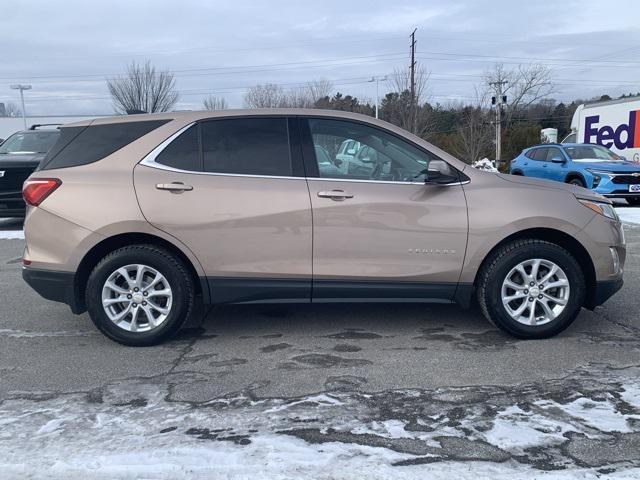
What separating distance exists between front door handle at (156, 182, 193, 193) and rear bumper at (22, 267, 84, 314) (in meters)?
0.96

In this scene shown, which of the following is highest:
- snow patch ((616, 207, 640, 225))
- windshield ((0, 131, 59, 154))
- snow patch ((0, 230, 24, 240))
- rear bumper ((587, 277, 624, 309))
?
windshield ((0, 131, 59, 154))

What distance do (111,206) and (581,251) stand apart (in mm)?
3694

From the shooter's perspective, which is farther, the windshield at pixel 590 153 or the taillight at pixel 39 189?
the windshield at pixel 590 153

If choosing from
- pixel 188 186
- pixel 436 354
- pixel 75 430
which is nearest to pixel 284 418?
pixel 75 430

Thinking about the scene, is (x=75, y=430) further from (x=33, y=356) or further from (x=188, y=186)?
(x=188, y=186)

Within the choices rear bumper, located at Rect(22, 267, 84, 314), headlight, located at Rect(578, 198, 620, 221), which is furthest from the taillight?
headlight, located at Rect(578, 198, 620, 221)

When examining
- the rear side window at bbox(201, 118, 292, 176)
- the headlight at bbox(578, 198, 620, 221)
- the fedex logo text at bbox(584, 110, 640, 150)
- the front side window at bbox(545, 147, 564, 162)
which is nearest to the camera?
the rear side window at bbox(201, 118, 292, 176)

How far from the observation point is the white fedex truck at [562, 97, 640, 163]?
17828mm

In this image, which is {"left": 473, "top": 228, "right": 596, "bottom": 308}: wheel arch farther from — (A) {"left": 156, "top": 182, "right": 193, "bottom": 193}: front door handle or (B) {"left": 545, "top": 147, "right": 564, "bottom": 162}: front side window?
(B) {"left": 545, "top": 147, "right": 564, "bottom": 162}: front side window

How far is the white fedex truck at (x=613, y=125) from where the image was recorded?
17828 millimetres

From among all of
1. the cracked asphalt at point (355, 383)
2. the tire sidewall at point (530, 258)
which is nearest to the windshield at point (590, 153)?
the cracked asphalt at point (355, 383)

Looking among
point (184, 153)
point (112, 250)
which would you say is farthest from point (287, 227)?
point (112, 250)

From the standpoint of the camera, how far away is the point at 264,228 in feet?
14.4

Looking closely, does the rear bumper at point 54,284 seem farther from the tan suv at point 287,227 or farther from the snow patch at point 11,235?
the snow patch at point 11,235
